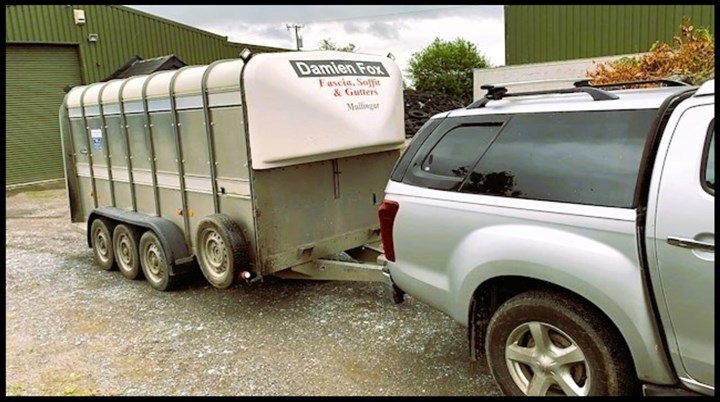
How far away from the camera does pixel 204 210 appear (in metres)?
5.39

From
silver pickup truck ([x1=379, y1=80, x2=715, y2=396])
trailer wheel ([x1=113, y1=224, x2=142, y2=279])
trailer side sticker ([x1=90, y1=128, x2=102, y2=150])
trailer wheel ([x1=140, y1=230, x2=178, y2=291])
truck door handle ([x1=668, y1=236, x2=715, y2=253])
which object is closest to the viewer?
truck door handle ([x1=668, y1=236, x2=715, y2=253])

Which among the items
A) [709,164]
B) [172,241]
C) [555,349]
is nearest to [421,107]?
[172,241]

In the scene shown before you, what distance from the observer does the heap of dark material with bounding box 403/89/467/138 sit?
12.9 meters

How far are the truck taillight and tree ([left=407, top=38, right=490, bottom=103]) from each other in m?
16.0

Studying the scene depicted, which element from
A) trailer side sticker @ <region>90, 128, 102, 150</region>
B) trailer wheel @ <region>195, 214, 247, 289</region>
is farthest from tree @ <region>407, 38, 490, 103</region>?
trailer wheel @ <region>195, 214, 247, 289</region>

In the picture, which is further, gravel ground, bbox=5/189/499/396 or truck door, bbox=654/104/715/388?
gravel ground, bbox=5/189/499/396

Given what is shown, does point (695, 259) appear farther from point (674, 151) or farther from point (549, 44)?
point (549, 44)

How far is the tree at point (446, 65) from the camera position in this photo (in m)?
19.3

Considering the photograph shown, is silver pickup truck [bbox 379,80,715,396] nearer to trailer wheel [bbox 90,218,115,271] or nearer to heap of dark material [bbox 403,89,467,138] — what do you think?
trailer wheel [bbox 90,218,115,271]

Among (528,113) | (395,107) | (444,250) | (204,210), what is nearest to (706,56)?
(395,107)

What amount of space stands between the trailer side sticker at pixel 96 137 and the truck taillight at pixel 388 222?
14.5 feet

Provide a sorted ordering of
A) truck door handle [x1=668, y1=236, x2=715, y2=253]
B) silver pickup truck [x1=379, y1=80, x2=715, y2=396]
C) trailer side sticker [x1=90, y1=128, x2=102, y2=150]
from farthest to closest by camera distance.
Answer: trailer side sticker [x1=90, y1=128, x2=102, y2=150]
silver pickup truck [x1=379, y1=80, x2=715, y2=396]
truck door handle [x1=668, y1=236, x2=715, y2=253]

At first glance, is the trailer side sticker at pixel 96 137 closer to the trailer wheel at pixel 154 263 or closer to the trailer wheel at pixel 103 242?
the trailer wheel at pixel 103 242

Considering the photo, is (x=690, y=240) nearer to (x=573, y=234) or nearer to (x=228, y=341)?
(x=573, y=234)
